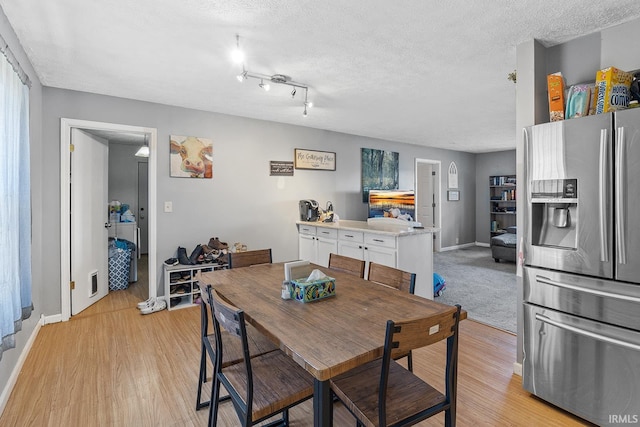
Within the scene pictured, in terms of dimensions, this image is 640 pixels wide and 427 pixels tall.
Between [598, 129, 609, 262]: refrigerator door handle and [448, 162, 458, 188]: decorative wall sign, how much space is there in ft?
19.9

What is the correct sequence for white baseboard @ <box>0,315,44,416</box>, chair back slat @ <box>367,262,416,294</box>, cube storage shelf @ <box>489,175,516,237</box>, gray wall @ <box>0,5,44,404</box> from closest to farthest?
chair back slat @ <box>367,262,416,294</box> → white baseboard @ <box>0,315,44,416</box> → gray wall @ <box>0,5,44,404</box> → cube storage shelf @ <box>489,175,516,237</box>

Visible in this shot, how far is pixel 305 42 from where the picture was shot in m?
2.32

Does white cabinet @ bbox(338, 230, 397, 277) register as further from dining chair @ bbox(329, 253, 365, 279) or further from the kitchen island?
dining chair @ bbox(329, 253, 365, 279)

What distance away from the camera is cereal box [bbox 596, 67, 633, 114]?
184 cm

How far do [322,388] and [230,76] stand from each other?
272 cm

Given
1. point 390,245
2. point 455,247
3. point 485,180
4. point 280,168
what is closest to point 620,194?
point 390,245

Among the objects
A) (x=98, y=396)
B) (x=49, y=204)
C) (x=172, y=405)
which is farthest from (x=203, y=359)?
(x=49, y=204)

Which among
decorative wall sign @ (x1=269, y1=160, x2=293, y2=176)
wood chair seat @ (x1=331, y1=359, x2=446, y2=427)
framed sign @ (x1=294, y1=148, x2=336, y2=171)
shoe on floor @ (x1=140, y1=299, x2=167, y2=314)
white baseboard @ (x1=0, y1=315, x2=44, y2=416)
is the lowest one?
white baseboard @ (x1=0, y1=315, x2=44, y2=416)

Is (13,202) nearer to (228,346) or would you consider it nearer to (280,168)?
(228,346)

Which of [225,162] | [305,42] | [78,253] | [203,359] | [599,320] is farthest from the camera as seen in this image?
[225,162]

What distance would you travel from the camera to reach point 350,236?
3865 mm

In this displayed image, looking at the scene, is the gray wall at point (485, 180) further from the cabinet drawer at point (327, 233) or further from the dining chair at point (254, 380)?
the dining chair at point (254, 380)

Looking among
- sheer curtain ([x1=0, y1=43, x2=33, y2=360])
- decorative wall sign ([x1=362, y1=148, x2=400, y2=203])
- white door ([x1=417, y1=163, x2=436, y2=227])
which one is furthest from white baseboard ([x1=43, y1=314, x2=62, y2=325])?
white door ([x1=417, y1=163, x2=436, y2=227])

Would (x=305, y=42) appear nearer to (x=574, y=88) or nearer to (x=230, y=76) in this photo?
(x=230, y=76)
